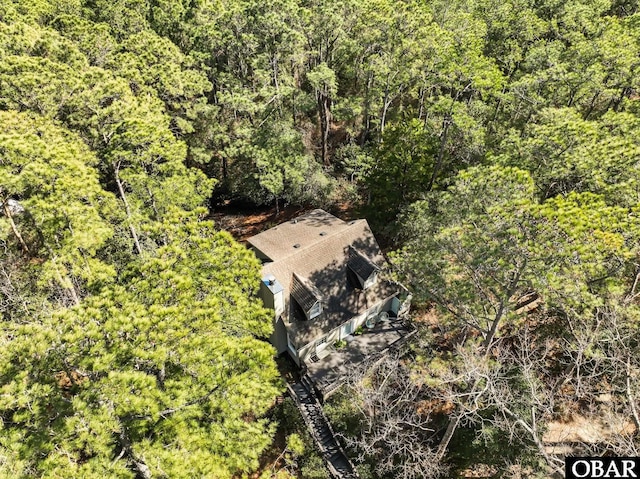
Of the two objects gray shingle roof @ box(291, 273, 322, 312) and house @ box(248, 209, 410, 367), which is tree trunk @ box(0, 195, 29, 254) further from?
gray shingle roof @ box(291, 273, 322, 312)

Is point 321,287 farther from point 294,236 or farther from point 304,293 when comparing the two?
point 294,236

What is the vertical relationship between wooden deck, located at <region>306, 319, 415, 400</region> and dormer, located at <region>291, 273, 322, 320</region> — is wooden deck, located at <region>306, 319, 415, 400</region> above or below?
below

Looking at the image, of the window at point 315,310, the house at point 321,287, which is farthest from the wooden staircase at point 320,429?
the window at point 315,310

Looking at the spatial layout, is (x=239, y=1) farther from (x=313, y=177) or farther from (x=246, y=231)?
(x=246, y=231)

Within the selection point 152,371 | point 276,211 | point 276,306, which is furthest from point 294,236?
point 152,371

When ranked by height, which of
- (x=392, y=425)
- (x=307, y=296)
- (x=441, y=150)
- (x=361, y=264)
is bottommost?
(x=392, y=425)

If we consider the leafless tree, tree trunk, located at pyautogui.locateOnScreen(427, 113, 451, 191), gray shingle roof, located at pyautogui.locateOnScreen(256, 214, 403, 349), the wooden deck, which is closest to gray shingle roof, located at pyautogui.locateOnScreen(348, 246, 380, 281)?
gray shingle roof, located at pyautogui.locateOnScreen(256, 214, 403, 349)

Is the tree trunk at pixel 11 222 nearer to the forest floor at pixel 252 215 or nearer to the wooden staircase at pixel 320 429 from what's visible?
the forest floor at pixel 252 215

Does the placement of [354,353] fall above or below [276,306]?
below
